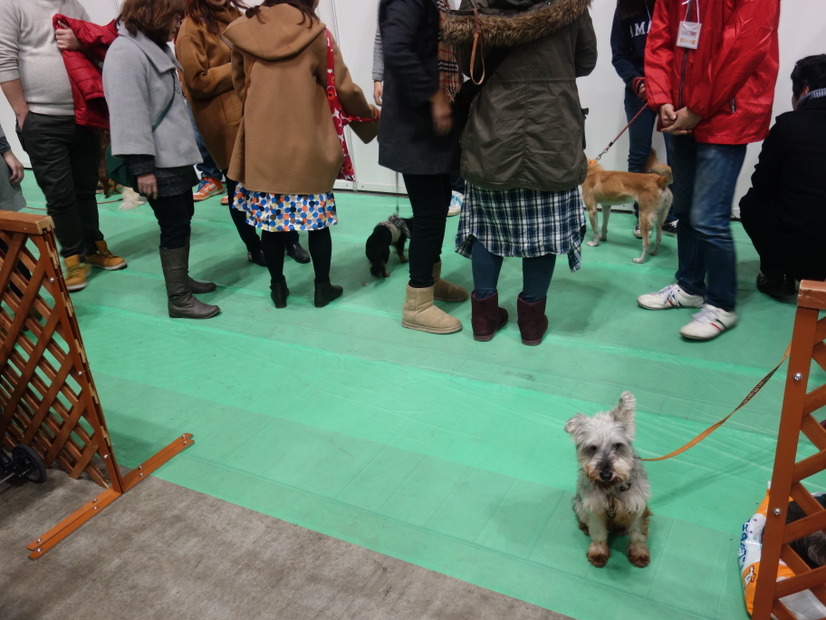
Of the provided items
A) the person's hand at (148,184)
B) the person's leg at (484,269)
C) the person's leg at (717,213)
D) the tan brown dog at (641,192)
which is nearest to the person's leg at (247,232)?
the person's hand at (148,184)

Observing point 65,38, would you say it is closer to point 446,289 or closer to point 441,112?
point 441,112

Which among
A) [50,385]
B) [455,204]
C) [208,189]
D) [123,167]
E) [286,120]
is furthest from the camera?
[208,189]

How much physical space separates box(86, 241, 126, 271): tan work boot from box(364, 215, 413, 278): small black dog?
155 centimetres

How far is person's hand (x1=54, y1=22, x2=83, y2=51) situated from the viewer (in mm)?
Result: 3086

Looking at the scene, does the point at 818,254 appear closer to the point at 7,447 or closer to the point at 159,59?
the point at 159,59

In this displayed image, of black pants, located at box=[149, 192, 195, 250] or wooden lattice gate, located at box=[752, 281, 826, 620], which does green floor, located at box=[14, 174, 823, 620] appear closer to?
wooden lattice gate, located at box=[752, 281, 826, 620]

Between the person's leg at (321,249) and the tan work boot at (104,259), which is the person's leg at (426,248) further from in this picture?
the tan work boot at (104,259)

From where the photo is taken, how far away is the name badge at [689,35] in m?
2.41

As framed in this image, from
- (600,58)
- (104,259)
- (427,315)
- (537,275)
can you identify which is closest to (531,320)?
(537,275)

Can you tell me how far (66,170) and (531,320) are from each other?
7.97 ft

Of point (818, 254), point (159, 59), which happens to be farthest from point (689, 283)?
point (159, 59)

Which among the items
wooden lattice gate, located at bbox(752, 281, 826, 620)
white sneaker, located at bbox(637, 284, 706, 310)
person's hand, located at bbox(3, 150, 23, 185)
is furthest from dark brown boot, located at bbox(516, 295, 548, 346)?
person's hand, located at bbox(3, 150, 23, 185)

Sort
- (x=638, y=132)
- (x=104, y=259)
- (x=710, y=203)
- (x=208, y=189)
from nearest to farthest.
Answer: (x=710, y=203) < (x=638, y=132) < (x=104, y=259) < (x=208, y=189)

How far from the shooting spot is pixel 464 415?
2.39 m
